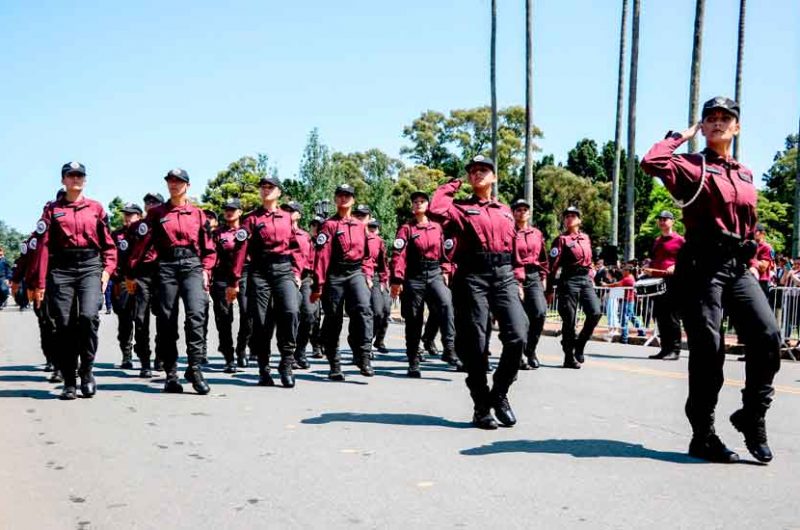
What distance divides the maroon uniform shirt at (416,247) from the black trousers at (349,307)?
2.93 feet

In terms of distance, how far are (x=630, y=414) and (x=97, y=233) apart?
16.4 feet

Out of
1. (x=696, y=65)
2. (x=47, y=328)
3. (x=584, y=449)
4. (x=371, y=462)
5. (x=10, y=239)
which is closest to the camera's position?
(x=371, y=462)

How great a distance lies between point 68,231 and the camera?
27.9ft

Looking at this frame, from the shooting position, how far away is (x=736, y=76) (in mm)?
31781

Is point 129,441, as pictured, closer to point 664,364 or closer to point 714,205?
point 714,205

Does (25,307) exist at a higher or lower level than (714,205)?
lower

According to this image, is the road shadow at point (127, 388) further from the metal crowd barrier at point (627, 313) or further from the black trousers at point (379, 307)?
the metal crowd barrier at point (627, 313)

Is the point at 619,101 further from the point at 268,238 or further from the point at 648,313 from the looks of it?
the point at 268,238

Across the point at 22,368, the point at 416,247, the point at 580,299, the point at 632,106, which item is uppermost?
the point at 632,106

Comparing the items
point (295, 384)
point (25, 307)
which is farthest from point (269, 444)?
point (25, 307)

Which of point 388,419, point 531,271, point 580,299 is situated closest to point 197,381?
point 388,419

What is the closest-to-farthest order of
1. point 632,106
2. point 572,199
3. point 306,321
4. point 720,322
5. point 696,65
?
point 720,322
point 306,321
point 696,65
point 632,106
point 572,199

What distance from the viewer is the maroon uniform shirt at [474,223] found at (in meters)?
7.18

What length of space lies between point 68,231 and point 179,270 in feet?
3.46
